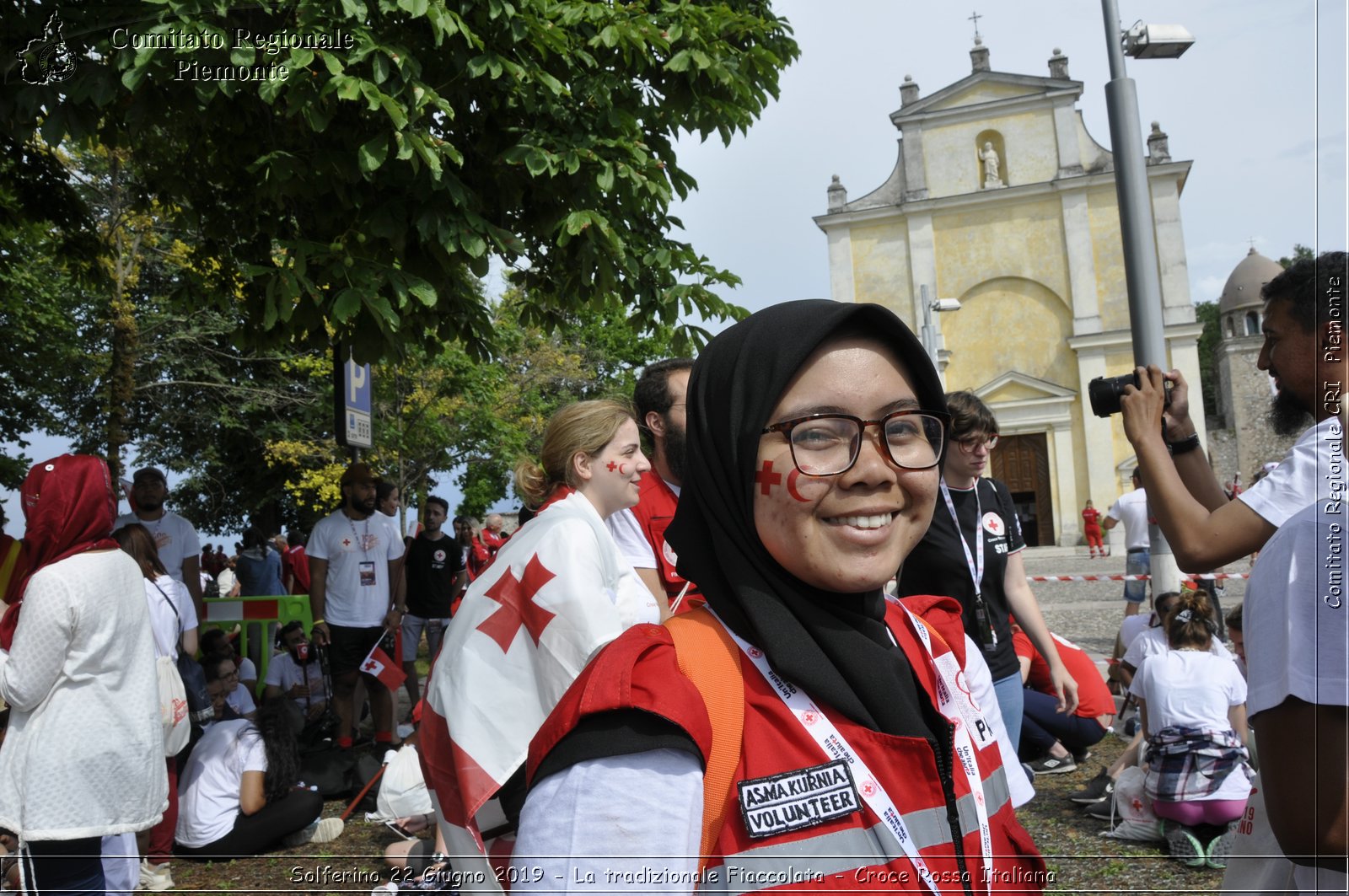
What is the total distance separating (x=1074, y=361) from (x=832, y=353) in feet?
130

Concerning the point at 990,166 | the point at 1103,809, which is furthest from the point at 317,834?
the point at 990,166

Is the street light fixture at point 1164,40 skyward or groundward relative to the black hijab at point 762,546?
skyward

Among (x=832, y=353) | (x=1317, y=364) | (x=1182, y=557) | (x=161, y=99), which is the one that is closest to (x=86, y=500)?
(x=161, y=99)

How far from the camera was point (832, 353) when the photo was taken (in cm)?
153

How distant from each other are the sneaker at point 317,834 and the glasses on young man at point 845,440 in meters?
5.86

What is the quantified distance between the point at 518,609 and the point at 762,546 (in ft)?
5.66

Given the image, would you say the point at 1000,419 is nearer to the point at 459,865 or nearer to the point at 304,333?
the point at 304,333

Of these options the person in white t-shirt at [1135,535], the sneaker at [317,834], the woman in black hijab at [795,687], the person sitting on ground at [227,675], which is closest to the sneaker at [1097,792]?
the sneaker at [317,834]

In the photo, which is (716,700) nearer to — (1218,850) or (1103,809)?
(1218,850)

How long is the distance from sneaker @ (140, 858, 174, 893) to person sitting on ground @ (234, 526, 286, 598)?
387 inches

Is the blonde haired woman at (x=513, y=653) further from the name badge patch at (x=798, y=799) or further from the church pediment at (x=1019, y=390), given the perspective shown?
the church pediment at (x=1019, y=390)

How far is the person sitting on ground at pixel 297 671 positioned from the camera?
879 cm

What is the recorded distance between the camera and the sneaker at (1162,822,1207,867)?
528 cm

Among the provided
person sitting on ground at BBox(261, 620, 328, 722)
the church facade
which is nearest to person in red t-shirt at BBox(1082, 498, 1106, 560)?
the church facade
